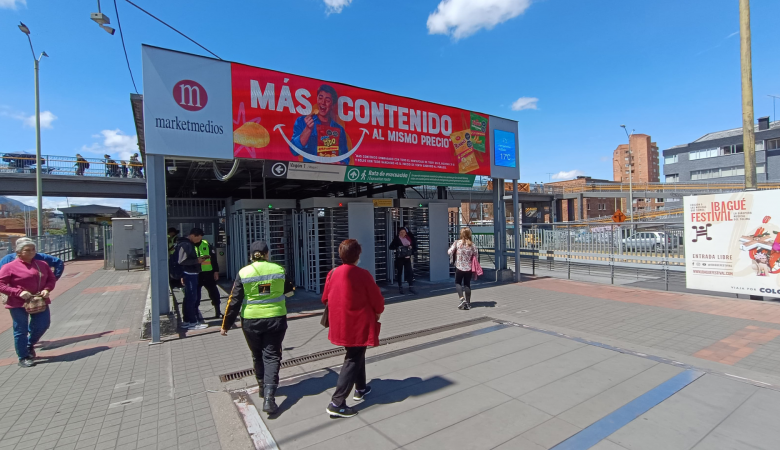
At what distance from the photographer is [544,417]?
3742mm

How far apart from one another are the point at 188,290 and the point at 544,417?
20.1ft

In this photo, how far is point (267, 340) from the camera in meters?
4.02

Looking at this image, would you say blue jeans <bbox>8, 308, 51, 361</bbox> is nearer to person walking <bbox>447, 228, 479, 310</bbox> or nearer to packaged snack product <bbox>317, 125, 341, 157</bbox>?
packaged snack product <bbox>317, 125, 341, 157</bbox>

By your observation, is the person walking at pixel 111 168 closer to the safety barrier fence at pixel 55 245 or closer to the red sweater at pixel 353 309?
the safety barrier fence at pixel 55 245

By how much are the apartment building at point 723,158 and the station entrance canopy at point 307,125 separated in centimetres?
5477

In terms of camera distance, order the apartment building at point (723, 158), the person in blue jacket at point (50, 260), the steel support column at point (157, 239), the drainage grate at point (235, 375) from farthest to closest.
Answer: the apartment building at point (723, 158) → the steel support column at point (157, 239) → the person in blue jacket at point (50, 260) → the drainage grate at point (235, 375)

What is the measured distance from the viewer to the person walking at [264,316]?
3957 mm

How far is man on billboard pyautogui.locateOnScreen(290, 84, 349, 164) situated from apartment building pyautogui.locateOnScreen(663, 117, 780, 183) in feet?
191

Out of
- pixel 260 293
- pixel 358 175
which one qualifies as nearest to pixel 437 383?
pixel 260 293

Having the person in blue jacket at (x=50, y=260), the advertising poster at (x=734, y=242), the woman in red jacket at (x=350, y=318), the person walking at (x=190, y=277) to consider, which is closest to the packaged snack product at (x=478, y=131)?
the advertising poster at (x=734, y=242)

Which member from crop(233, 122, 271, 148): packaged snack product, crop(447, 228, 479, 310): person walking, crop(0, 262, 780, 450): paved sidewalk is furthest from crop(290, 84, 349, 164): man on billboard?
crop(0, 262, 780, 450): paved sidewalk

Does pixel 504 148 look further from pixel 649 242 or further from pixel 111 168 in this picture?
pixel 111 168

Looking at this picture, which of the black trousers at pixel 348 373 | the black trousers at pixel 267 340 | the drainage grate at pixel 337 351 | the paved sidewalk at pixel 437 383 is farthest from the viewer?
the drainage grate at pixel 337 351

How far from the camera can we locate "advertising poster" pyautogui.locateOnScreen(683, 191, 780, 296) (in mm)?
7804
